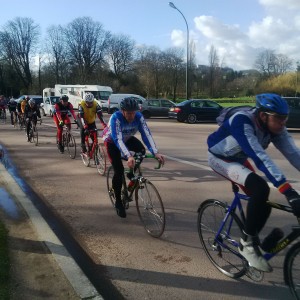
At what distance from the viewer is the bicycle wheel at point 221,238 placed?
3658mm

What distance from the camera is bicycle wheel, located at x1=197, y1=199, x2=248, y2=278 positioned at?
12.0ft

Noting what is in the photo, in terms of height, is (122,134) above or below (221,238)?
above

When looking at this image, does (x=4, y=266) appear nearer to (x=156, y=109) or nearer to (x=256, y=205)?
(x=256, y=205)

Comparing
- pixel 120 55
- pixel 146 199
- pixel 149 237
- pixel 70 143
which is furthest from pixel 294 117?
pixel 120 55

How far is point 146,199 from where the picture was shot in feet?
16.4

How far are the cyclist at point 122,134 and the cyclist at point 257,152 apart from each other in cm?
158

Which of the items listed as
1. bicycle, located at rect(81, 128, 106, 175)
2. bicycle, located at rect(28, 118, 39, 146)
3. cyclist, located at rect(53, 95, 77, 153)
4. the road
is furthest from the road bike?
bicycle, located at rect(81, 128, 106, 175)

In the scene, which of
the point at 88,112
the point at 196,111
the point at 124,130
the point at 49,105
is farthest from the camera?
the point at 49,105

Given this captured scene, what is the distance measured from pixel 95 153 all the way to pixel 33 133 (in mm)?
6329

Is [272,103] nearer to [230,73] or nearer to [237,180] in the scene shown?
[237,180]

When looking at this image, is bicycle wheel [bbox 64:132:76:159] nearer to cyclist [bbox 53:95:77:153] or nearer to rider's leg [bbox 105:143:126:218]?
cyclist [bbox 53:95:77:153]

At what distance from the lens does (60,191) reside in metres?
7.25

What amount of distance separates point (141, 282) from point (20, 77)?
86.3 meters

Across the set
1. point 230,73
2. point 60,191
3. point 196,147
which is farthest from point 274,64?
point 60,191
